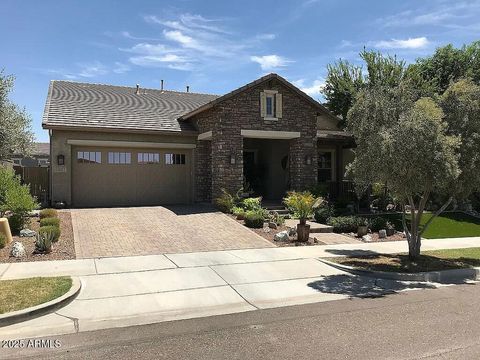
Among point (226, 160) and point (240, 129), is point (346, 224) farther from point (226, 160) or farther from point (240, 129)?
point (240, 129)

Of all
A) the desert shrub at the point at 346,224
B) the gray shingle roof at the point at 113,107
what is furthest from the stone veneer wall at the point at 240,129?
the desert shrub at the point at 346,224

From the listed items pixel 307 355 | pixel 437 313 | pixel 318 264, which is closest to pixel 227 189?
pixel 318 264

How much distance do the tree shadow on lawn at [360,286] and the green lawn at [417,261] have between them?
0.73 meters

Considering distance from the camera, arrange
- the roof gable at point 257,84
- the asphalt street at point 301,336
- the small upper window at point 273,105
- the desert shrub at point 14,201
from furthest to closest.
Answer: the small upper window at point 273,105, the roof gable at point 257,84, the desert shrub at point 14,201, the asphalt street at point 301,336

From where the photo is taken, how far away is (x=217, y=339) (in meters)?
5.53

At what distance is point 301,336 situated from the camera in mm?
5629

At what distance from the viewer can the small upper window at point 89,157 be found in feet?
60.0

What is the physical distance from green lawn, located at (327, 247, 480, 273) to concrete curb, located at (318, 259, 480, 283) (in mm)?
236

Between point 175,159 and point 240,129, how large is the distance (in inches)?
146

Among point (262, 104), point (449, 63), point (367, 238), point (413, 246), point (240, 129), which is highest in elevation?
point (449, 63)

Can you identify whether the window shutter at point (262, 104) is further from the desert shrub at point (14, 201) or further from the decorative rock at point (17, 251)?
the decorative rock at point (17, 251)

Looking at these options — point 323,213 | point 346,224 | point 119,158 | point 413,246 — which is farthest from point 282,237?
point 119,158

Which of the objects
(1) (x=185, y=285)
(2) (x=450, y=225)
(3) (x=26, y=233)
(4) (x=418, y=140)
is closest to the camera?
(1) (x=185, y=285)

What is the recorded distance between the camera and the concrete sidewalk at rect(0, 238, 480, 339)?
6430mm
